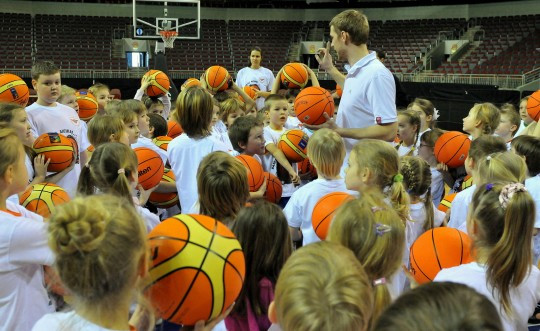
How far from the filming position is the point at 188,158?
3781mm

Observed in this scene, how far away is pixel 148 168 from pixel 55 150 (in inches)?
24.2

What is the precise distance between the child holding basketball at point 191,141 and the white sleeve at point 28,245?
1.76m

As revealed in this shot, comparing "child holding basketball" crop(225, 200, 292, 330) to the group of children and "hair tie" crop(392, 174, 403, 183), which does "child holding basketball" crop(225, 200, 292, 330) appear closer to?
the group of children

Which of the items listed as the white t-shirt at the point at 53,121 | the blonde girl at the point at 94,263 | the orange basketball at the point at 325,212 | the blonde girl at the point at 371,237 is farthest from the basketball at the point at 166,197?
the blonde girl at the point at 94,263

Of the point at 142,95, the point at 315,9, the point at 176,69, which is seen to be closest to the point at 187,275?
the point at 142,95

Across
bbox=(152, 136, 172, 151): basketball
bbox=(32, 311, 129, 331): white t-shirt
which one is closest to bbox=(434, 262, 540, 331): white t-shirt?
bbox=(32, 311, 129, 331): white t-shirt

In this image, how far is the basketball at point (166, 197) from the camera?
14.3 feet

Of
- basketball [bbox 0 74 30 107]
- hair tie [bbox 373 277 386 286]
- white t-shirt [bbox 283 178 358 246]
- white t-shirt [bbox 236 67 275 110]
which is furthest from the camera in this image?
white t-shirt [bbox 236 67 275 110]

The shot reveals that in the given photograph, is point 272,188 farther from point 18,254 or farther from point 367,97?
point 18,254

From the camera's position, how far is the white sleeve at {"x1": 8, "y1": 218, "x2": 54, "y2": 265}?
2.01 m

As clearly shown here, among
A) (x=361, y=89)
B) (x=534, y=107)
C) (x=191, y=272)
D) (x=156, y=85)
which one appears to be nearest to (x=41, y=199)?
(x=191, y=272)

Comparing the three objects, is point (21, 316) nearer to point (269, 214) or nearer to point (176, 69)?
point (269, 214)

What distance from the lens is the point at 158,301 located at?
1781mm

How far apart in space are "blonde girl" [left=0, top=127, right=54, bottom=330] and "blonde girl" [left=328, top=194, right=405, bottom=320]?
1057mm
